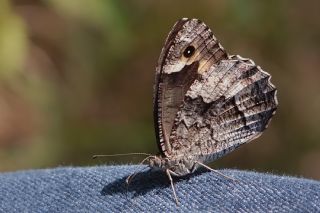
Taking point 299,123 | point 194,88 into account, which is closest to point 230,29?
→ point 299,123

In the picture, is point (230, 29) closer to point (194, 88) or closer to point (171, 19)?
point (171, 19)

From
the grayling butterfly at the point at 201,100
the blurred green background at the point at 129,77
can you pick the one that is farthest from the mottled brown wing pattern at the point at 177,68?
the blurred green background at the point at 129,77

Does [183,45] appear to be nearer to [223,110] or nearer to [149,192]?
[223,110]

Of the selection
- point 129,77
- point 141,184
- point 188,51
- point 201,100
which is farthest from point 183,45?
point 129,77

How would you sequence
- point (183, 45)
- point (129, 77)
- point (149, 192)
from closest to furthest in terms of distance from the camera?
1. point (149, 192)
2. point (183, 45)
3. point (129, 77)

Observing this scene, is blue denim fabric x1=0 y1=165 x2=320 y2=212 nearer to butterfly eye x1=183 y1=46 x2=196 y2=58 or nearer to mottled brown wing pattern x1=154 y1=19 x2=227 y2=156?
mottled brown wing pattern x1=154 y1=19 x2=227 y2=156

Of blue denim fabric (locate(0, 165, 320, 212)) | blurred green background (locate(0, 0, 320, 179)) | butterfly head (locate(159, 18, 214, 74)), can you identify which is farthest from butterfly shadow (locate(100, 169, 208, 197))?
blurred green background (locate(0, 0, 320, 179))

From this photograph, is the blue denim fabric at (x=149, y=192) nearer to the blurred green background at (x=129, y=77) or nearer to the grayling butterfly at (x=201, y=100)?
the grayling butterfly at (x=201, y=100)
